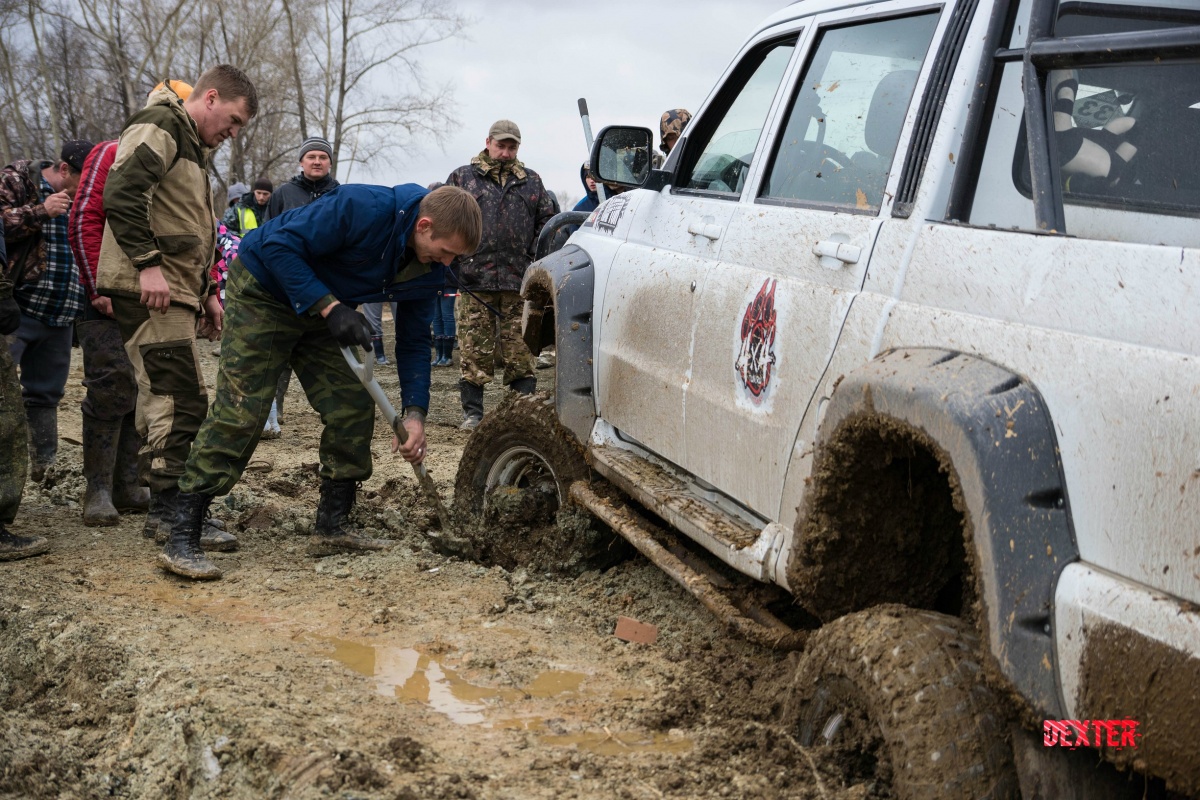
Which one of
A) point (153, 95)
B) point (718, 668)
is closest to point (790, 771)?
point (718, 668)

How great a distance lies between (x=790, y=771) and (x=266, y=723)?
1.39m

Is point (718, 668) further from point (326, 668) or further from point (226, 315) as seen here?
point (226, 315)

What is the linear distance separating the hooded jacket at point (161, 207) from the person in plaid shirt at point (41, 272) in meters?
0.93

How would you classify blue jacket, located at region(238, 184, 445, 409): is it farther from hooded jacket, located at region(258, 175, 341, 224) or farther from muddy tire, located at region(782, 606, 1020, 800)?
hooded jacket, located at region(258, 175, 341, 224)

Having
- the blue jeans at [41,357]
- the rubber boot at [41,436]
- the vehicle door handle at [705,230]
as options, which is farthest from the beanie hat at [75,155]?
the vehicle door handle at [705,230]

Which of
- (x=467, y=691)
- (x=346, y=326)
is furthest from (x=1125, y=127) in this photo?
(x=346, y=326)

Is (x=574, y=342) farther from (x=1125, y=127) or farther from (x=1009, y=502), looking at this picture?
(x=1009, y=502)

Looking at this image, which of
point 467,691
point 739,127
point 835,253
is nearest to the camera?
point 835,253

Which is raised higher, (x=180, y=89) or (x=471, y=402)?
(x=180, y=89)

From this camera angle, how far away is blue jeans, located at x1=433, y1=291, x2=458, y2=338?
12016mm

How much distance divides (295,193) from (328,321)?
12.1 feet

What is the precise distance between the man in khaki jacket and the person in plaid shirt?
92cm

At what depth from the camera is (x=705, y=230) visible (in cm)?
369

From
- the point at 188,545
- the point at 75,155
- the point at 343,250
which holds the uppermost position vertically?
the point at 75,155
